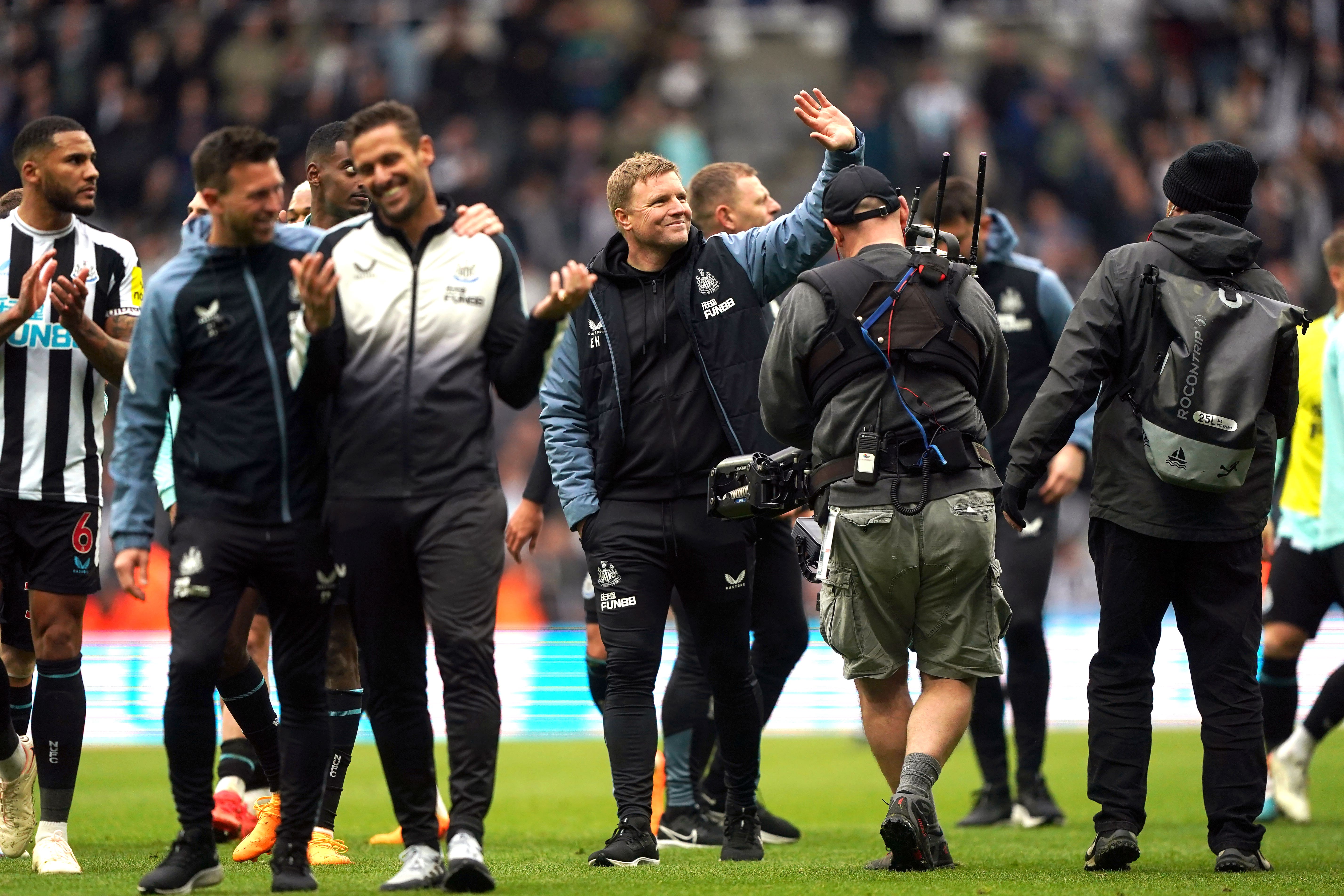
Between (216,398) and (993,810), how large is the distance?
4.56m

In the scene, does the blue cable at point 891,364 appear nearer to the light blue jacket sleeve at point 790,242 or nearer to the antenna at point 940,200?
the antenna at point 940,200

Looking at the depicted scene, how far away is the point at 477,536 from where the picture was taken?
5.14 meters

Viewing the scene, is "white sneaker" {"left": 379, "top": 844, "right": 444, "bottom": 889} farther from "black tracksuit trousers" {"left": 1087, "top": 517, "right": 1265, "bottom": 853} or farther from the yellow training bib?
the yellow training bib

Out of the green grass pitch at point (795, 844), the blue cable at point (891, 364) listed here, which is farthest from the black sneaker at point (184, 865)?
the blue cable at point (891, 364)

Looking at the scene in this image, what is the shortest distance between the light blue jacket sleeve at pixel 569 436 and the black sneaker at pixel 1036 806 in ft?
9.34

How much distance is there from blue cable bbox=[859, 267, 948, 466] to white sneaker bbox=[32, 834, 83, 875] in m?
3.21

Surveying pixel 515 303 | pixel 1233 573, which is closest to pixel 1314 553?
pixel 1233 573

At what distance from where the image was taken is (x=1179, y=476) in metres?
5.83

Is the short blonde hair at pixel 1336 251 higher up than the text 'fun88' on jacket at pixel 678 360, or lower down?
higher up

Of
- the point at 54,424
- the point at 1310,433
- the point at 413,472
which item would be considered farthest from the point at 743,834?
the point at 1310,433

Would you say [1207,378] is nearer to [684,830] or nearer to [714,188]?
[714,188]

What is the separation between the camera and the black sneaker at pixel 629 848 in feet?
20.0

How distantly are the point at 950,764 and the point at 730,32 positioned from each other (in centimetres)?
1263

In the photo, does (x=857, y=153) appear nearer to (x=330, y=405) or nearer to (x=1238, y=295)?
(x=1238, y=295)
